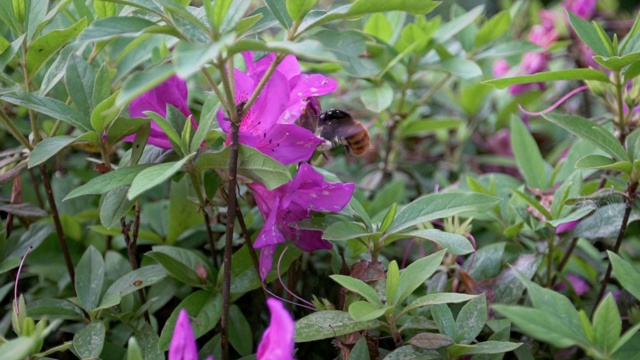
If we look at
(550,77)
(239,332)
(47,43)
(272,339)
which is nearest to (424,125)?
(550,77)

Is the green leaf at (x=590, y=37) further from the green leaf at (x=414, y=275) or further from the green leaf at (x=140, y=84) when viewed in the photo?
the green leaf at (x=140, y=84)

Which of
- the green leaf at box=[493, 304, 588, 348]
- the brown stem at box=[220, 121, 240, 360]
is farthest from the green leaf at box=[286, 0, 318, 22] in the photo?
the green leaf at box=[493, 304, 588, 348]

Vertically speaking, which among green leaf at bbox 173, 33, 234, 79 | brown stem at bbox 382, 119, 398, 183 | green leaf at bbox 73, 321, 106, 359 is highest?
green leaf at bbox 173, 33, 234, 79

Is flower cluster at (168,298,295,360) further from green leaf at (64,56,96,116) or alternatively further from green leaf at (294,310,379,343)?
green leaf at (64,56,96,116)

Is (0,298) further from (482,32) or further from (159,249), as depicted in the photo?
(482,32)

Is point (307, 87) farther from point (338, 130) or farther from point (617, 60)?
point (617, 60)
